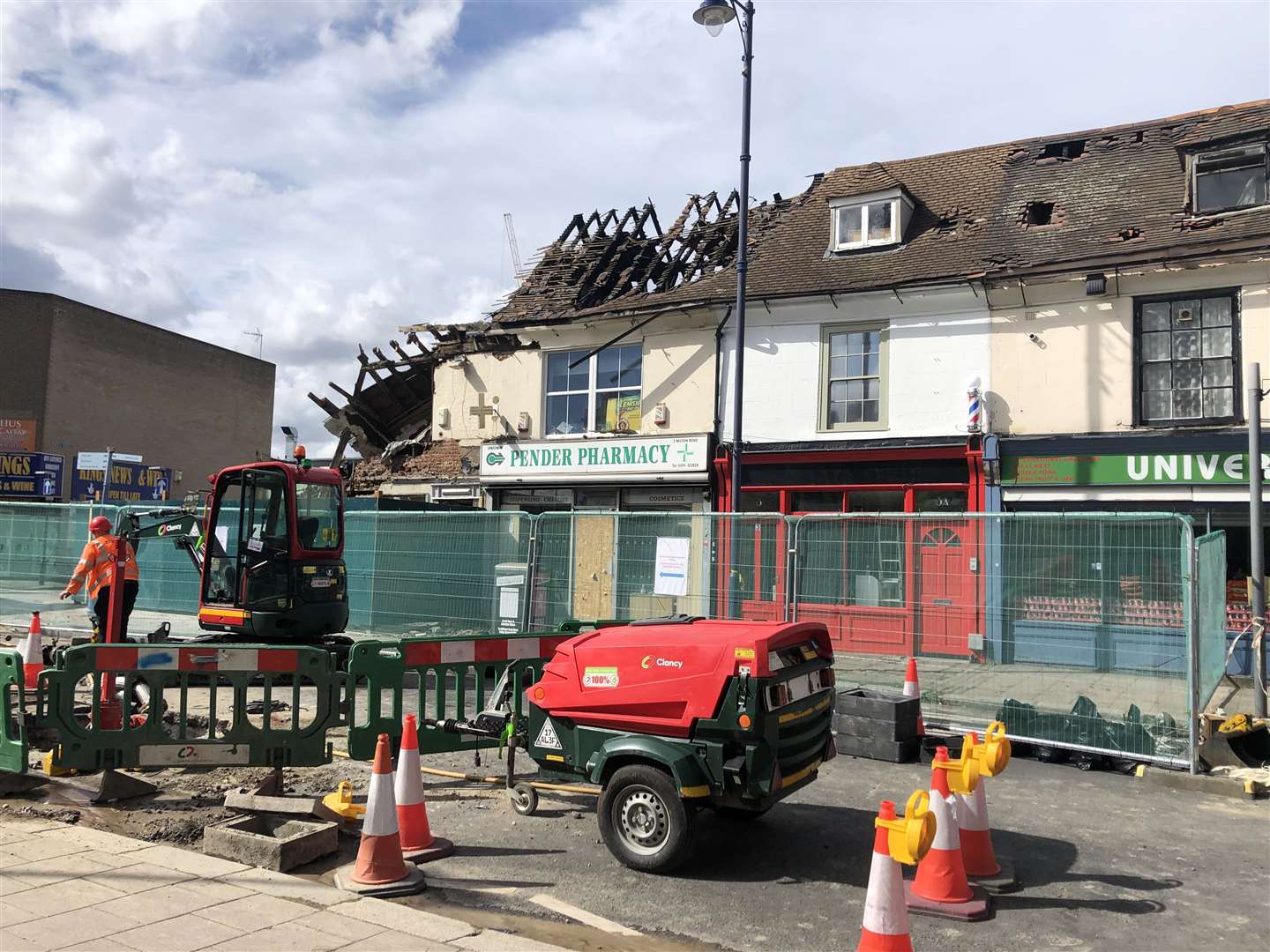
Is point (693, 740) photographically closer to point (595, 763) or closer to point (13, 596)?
point (595, 763)

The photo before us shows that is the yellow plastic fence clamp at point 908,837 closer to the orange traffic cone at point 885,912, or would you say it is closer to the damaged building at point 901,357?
the orange traffic cone at point 885,912

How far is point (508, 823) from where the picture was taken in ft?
21.0

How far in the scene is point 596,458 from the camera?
739 inches

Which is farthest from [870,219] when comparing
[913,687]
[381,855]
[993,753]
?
[381,855]

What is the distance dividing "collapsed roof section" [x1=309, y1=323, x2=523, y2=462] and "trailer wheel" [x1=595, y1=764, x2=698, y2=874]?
1641 centimetres

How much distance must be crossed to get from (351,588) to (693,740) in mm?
10167

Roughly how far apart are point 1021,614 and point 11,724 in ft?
27.9

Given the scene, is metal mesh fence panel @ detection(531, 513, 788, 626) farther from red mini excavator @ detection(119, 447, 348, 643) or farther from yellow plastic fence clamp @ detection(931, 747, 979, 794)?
yellow plastic fence clamp @ detection(931, 747, 979, 794)

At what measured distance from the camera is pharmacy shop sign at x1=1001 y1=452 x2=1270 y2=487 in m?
13.6

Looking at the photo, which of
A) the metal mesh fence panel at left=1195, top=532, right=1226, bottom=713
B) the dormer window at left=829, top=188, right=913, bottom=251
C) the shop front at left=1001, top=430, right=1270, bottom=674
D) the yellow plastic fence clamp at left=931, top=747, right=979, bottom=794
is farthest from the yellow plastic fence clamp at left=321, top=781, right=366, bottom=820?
the dormer window at left=829, top=188, right=913, bottom=251

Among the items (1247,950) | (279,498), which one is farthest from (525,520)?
(1247,950)

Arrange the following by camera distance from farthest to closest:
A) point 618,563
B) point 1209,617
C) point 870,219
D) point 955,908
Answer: point 870,219 < point 618,563 < point 1209,617 < point 955,908

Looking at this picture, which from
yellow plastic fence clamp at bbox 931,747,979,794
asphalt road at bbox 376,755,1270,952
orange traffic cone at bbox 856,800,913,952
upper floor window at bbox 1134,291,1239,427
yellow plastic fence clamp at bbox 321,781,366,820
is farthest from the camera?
upper floor window at bbox 1134,291,1239,427

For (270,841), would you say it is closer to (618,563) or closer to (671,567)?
(671,567)
